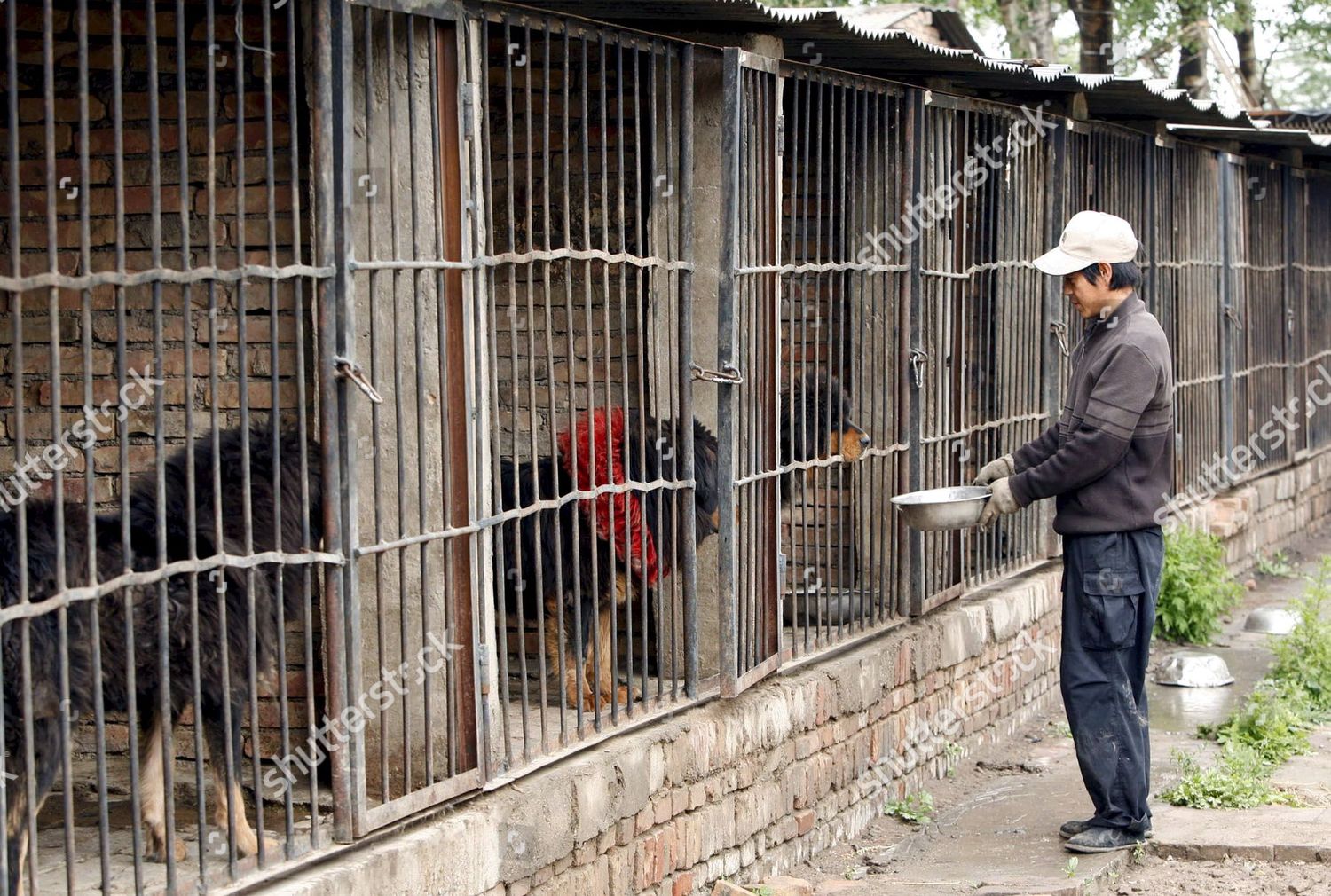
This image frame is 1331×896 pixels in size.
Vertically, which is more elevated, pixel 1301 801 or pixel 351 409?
pixel 351 409

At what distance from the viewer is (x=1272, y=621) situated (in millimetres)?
10031

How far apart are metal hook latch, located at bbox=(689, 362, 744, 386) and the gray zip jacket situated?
112 cm

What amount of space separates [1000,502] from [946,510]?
23 cm

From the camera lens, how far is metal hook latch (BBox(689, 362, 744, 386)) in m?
5.51

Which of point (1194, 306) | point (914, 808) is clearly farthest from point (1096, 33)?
point (914, 808)

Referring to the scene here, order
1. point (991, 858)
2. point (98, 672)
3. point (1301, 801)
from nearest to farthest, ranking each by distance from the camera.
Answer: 1. point (98, 672)
2. point (991, 858)
3. point (1301, 801)

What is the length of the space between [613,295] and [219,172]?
1836 mm

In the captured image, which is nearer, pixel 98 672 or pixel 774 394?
pixel 98 672

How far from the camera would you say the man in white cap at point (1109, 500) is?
560cm

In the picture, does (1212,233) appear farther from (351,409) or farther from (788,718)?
(351,409)

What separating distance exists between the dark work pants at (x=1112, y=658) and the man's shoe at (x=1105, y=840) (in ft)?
0.12

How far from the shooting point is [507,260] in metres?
4.49

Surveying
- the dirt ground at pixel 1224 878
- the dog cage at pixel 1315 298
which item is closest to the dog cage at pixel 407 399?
the dirt ground at pixel 1224 878

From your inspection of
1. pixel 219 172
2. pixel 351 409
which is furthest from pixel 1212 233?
pixel 351 409
